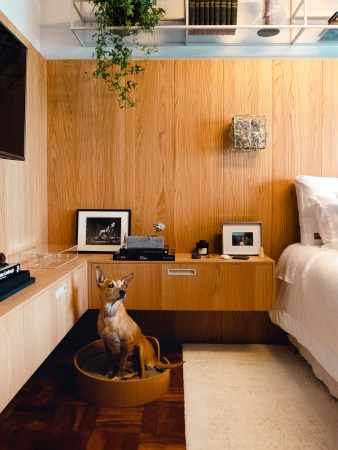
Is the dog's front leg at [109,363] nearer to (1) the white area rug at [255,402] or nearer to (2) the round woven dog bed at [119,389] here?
(2) the round woven dog bed at [119,389]

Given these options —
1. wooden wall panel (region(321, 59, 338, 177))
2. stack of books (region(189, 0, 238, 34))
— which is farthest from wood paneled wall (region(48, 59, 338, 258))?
stack of books (region(189, 0, 238, 34))

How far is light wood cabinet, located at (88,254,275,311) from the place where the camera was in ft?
7.55

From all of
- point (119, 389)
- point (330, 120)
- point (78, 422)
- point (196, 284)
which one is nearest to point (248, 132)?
point (330, 120)

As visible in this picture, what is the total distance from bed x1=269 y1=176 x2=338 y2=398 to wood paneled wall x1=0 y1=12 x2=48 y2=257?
162cm

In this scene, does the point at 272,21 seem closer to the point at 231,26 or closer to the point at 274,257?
the point at 231,26

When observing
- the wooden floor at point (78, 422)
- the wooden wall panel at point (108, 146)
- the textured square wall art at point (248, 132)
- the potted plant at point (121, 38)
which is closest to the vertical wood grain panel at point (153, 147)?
the wooden wall panel at point (108, 146)

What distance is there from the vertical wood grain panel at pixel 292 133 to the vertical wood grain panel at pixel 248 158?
0.05 meters

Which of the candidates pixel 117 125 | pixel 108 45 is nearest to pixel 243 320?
pixel 117 125

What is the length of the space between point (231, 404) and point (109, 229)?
135cm

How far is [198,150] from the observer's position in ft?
8.63

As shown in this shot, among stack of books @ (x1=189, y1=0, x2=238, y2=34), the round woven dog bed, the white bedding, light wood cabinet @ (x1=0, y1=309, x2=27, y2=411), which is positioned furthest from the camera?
stack of books @ (x1=189, y1=0, x2=238, y2=34)

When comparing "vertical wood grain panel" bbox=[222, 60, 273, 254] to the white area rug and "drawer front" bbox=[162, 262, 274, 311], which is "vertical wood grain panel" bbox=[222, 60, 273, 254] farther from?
the white area rug

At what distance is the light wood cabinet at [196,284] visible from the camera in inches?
90.6

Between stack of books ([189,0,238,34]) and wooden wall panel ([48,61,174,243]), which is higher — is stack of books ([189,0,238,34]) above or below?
above
